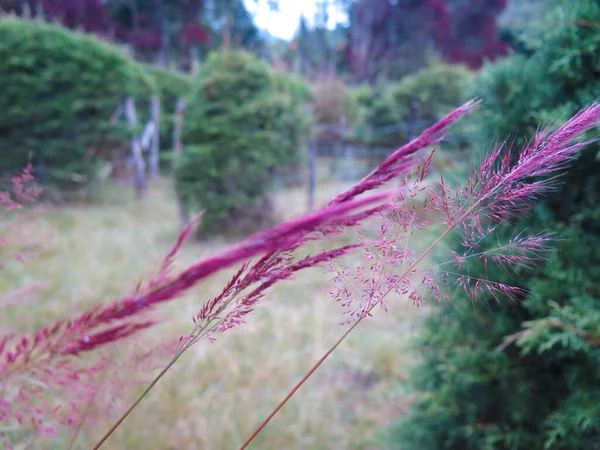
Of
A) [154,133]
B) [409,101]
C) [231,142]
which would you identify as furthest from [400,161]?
[409,101]

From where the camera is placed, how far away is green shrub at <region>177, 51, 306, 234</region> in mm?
6734

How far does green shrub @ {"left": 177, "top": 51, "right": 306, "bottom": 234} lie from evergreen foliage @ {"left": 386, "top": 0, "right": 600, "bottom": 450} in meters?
5.23

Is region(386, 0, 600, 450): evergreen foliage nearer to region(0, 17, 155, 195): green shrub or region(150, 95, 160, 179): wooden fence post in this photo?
region(0, 17, 155, 195): green shrub

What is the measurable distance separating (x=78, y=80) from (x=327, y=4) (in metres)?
10.4

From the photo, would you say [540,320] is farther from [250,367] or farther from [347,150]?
[347,150]

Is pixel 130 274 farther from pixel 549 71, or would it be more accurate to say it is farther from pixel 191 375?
pixel 549 71

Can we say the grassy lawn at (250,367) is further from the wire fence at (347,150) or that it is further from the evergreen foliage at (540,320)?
the wire fence at (347,150)

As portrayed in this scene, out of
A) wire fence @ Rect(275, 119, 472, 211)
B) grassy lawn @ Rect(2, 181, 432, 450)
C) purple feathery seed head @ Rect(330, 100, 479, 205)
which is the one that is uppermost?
purple feathery seed head @ Rect(330, 100, 479, 205)

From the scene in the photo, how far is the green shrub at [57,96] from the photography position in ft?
25.7

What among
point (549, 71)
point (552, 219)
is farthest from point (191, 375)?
point (549, 71)

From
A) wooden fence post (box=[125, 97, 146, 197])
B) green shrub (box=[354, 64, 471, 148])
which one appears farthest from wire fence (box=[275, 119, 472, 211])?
wooden fence post (box=[125, 97, 146, 197])

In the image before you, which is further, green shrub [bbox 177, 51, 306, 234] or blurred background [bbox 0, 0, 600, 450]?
green shrub [bbox 177, 51, 306, 234]

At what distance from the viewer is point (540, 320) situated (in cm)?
135

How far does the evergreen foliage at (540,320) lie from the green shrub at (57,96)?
742cm
